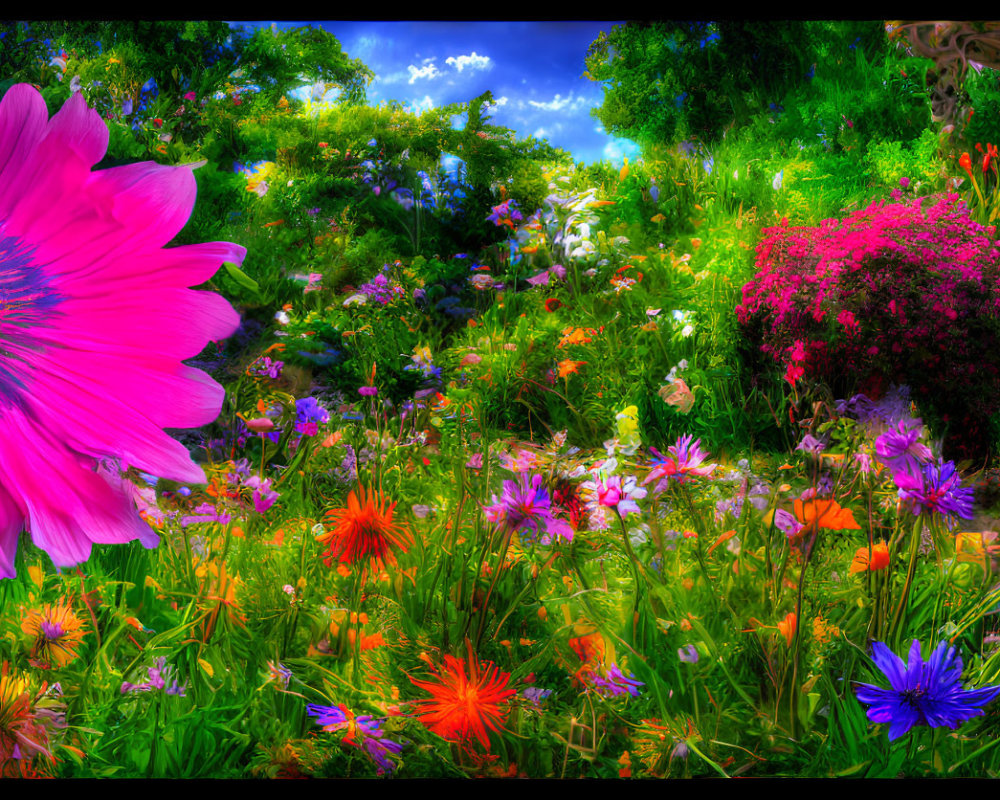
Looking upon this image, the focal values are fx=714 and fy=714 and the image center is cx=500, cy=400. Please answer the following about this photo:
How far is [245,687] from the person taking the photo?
4.90ft

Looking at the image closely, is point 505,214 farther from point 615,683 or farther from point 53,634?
point 53,634

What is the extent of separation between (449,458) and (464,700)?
0.59 meters

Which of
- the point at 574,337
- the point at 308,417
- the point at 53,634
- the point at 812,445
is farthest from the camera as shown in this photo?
the point at 574,337

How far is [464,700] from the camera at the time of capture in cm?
143

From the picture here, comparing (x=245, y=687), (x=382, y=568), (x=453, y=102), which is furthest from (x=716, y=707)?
(x=453, y=102)

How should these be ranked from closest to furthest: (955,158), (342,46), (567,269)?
(342,46) < (955,158) < (567,269)

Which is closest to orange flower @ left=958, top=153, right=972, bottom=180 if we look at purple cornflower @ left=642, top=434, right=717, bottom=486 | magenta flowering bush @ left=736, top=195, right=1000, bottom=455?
magenta flowering bush @ left=736, top=195, right=1000, bottom=455

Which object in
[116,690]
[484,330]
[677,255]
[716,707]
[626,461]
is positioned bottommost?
[116,690]

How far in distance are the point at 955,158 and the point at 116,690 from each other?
2.56 metres

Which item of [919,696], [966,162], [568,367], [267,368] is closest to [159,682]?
[267,368]

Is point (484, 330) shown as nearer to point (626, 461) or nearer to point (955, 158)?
point (626, 461)

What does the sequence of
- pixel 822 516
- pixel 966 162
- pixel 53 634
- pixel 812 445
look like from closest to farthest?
pixel 822 516 → pixel 53 634 → pixel 812 445 → pixel 966 162

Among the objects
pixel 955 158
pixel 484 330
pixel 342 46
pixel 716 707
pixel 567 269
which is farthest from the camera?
pixel 567 269

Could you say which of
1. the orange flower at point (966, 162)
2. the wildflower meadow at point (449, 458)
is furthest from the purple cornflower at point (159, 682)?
the orange flower at point (966, 162)
